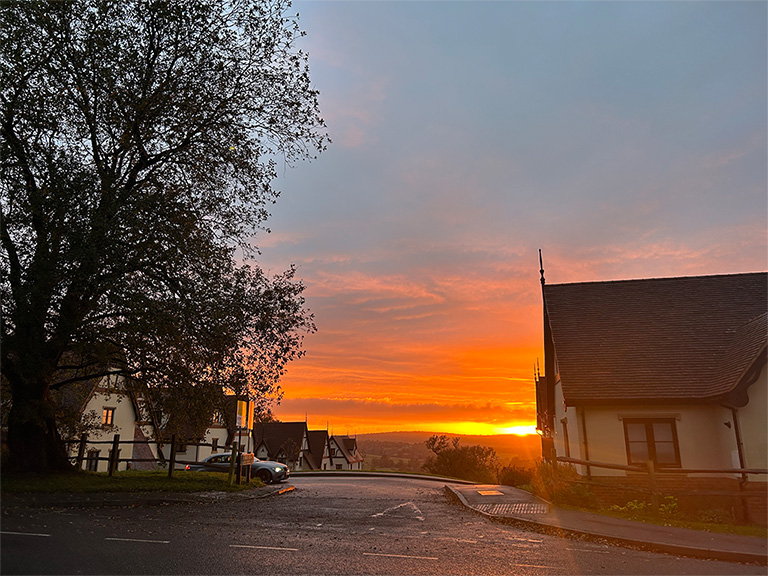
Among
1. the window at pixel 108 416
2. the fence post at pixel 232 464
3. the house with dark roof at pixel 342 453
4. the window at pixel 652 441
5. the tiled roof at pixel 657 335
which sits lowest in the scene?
the house with dark roof at pixel 342 453

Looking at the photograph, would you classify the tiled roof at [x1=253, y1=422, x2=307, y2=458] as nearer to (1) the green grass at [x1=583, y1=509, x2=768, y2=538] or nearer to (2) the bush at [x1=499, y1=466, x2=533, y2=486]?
(2) the bush at [x1=499, y1=466, x2=533, y2=486]

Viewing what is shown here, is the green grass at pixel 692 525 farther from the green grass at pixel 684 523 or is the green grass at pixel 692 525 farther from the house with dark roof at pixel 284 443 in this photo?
the house with dark roof at pixel 284 443

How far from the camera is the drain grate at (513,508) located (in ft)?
46.7

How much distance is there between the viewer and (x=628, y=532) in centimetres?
1158

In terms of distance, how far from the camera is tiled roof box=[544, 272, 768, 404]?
1900cm

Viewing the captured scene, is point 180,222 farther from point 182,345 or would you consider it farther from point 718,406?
point 718,406

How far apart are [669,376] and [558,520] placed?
9295mm

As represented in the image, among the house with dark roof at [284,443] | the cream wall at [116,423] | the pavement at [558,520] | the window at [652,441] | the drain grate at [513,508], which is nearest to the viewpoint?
the pavement at [558,520]

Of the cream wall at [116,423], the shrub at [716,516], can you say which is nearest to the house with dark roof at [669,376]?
the shrub at [716,516]

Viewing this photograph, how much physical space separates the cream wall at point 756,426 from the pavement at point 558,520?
6.18 meters

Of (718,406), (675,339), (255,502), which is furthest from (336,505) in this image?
(675,339)

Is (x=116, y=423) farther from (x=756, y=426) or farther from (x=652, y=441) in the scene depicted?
(x=756, y=426)

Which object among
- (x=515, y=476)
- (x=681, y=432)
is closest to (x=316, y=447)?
(x=515, y=476)

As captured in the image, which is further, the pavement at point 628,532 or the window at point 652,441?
the window at point 652,441
